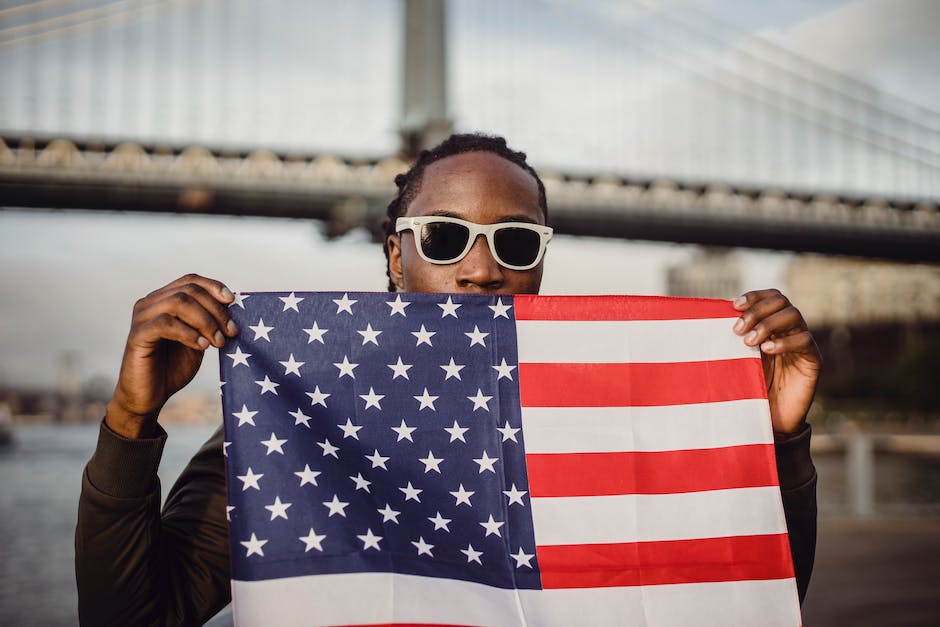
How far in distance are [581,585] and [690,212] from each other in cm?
2393

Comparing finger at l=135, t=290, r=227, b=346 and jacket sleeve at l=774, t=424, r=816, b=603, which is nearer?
finger at l=135, t=290, r=227, b=346

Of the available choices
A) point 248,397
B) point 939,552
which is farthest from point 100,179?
point 248,397

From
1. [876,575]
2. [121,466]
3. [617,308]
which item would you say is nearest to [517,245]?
[617,308]

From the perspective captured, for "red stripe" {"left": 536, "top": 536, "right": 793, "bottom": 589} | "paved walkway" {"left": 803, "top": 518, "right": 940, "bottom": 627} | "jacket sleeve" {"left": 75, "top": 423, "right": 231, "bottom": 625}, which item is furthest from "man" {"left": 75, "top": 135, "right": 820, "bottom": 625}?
"paved walkway" {"left": 803, "top": 518, "right": 940, "bottom": 627}

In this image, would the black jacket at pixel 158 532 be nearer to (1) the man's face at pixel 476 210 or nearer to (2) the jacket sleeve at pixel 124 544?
(2) the jacket sleeve at pixel 124 544

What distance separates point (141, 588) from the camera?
132cm

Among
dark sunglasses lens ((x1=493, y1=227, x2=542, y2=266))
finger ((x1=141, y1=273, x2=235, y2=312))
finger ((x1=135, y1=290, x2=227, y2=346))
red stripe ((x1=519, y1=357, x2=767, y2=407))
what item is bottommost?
red stripe ((x1=519, y1=357, x2=767, y2=407))

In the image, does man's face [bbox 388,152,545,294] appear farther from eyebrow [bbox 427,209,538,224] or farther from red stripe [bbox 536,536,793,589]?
red stripe [bbox 536,536,793,589]

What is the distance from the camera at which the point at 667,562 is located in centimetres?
147

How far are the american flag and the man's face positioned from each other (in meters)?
0.06

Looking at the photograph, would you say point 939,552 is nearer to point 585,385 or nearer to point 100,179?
point 585,385

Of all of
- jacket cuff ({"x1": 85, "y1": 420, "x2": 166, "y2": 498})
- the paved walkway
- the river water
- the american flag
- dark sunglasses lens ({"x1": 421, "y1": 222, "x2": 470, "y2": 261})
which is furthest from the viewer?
the river water

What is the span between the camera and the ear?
71.0 inches

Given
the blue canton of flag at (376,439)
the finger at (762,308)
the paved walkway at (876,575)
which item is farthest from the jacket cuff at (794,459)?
the paved walkway at (876,575)
